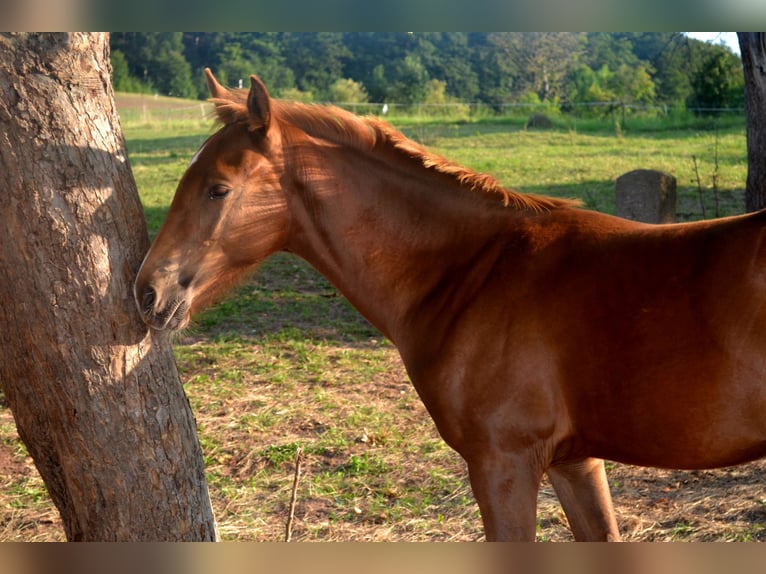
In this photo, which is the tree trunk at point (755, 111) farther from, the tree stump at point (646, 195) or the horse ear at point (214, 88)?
the horse ear at point (214, 88)

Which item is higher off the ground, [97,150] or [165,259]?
[97,150]

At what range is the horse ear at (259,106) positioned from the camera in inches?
98.0

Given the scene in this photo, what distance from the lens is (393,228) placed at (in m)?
2.79

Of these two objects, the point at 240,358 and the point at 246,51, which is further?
the point at 246,51

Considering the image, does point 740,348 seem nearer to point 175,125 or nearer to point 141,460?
point 141,460

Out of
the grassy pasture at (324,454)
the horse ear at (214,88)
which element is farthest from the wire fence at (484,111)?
the horse ear at (214,88)

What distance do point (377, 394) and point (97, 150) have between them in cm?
350

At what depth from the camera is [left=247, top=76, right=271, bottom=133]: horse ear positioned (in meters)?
2.49

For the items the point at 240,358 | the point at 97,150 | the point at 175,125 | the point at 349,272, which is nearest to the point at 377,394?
the point at 240,358

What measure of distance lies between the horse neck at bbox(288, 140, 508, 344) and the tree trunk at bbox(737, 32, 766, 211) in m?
3.82

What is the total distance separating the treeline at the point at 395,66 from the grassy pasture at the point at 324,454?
68.2 ft

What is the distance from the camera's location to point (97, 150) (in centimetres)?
232

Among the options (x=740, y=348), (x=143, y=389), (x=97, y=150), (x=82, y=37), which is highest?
(x=82, y=37)

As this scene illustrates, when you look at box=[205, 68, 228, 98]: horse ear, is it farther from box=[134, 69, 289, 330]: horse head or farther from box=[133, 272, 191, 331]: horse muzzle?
box=[133, 272, 191, 331]: horse muzzle
